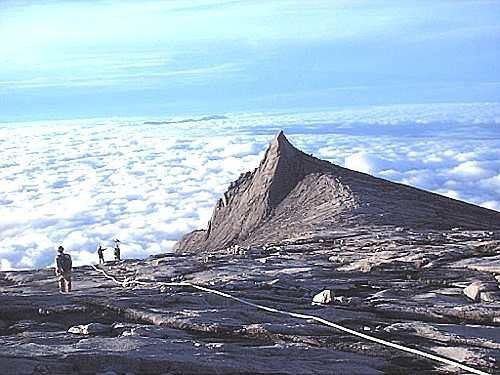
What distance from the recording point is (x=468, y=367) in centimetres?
977

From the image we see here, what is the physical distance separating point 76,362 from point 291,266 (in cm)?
1180

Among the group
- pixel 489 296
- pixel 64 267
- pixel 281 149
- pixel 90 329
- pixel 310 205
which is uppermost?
pixel 281 149

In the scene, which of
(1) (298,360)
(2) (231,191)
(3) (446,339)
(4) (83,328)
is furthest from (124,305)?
(2) (231,191)

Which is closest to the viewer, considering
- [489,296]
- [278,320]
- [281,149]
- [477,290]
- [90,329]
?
[90,329]

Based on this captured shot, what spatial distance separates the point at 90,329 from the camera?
12.1 m

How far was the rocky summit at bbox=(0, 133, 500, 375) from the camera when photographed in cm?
1004

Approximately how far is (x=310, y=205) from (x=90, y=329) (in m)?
24.8

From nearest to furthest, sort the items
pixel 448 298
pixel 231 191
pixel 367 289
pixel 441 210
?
pixel 448 298, pixel 367 289, pixel 441 210, pixel 231 191

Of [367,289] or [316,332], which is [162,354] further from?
[367,289]

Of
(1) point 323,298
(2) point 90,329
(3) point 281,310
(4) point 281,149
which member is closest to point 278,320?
(3) point 281,310

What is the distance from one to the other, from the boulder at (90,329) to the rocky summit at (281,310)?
31 millimetres

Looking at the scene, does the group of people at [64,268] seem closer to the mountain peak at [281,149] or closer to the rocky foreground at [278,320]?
the rocky foreground at [278,320]

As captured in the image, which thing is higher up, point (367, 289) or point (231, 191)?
point (231, 191)

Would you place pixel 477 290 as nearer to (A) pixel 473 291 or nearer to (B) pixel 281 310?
(A) pixel 473 291
